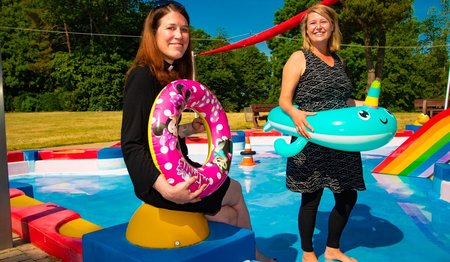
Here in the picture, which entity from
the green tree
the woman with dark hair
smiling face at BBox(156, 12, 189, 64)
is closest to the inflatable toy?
the woman with dark hair

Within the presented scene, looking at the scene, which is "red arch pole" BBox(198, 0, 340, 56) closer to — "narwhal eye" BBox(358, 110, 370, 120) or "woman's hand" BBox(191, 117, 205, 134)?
"narwhal eye" BBox(358, 110, 370, 120)

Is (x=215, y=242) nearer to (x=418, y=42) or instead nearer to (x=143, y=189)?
(x=143, y=189)

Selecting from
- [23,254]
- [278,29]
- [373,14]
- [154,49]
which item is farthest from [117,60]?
[154,49]

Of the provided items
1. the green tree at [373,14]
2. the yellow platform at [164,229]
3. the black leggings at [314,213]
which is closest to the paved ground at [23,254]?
the yellow platform at [164,229]

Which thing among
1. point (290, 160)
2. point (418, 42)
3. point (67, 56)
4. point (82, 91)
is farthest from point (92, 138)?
point (418, 42)

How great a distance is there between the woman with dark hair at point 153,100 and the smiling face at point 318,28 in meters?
0.93

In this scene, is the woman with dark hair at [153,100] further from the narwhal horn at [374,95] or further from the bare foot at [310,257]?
the narwhal horn at [374,95]

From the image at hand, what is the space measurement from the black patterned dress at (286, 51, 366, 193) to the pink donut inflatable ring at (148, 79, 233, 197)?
83 centimetres

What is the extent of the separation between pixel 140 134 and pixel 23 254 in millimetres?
1909

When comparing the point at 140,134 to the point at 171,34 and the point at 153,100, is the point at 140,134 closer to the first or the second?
the point at 153,100

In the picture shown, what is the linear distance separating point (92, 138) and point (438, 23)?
30.8 metres

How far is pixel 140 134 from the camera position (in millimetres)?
1664

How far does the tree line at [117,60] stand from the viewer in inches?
1152

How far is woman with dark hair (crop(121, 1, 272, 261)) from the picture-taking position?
1650mm
